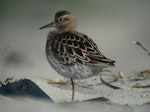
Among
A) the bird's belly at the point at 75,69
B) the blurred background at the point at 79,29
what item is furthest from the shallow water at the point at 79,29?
the bird's belly at the point at 75,69

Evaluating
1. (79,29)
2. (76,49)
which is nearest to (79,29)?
(79,29)

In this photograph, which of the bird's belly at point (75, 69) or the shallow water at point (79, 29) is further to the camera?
the shallow water at point (79, 29)

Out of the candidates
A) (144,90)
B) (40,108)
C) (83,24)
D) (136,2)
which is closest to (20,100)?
(40,108)

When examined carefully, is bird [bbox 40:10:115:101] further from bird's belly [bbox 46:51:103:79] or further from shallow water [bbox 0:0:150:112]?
shallow water [bbox 0:0:150:112]

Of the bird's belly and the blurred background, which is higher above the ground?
the blurred background

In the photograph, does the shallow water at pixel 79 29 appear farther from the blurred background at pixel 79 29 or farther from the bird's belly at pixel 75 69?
the bird's belly at pixel 75 69

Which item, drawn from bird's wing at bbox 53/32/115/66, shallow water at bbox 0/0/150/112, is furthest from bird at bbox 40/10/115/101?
shallow water at bbox 0/0/150/112

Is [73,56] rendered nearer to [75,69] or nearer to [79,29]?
[75,69]
